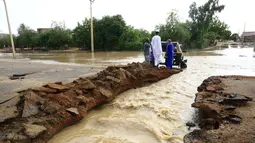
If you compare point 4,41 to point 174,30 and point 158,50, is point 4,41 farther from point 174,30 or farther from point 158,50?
point 158,50

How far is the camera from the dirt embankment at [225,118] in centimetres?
A: 248

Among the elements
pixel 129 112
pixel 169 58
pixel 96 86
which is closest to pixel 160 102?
pixel 129 112

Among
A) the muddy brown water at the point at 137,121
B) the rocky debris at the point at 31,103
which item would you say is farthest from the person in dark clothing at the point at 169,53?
the rocky debris at the point at 31,103

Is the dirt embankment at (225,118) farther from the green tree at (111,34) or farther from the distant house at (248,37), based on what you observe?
the distant house at (248,37)

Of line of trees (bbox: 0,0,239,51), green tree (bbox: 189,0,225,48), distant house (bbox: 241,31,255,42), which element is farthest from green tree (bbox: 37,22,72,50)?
distant house (bbox: 241,31,255,42)

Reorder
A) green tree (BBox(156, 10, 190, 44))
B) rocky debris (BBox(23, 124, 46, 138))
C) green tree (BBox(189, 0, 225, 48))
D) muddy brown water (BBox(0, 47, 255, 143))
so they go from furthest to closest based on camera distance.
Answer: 1. green tree (BBox(189, 0, 225, 48))
2. green tree (BBox(156, 10, 190, 44))
3. muddy brown water (BBox(0, 47, 255, 143))
4. rocky debris (BBox(23, 124, 46, 138))

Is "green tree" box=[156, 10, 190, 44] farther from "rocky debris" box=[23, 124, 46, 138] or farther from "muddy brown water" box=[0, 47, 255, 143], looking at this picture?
"rocky debris" box=[23, 124, 46, 138]

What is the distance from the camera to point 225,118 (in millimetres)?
2990

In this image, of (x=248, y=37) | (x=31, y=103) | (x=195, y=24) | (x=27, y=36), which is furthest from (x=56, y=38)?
(x=248, y=37)

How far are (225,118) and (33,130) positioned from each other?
10.5 ft

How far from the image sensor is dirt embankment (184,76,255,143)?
2.48 meters

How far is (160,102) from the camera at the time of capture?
4.77 m

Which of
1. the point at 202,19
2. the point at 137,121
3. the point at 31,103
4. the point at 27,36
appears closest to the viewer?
the point at 31,103

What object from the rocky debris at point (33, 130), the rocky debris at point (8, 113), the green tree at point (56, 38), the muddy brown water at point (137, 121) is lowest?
the muddy brown water at point (137, 121)
